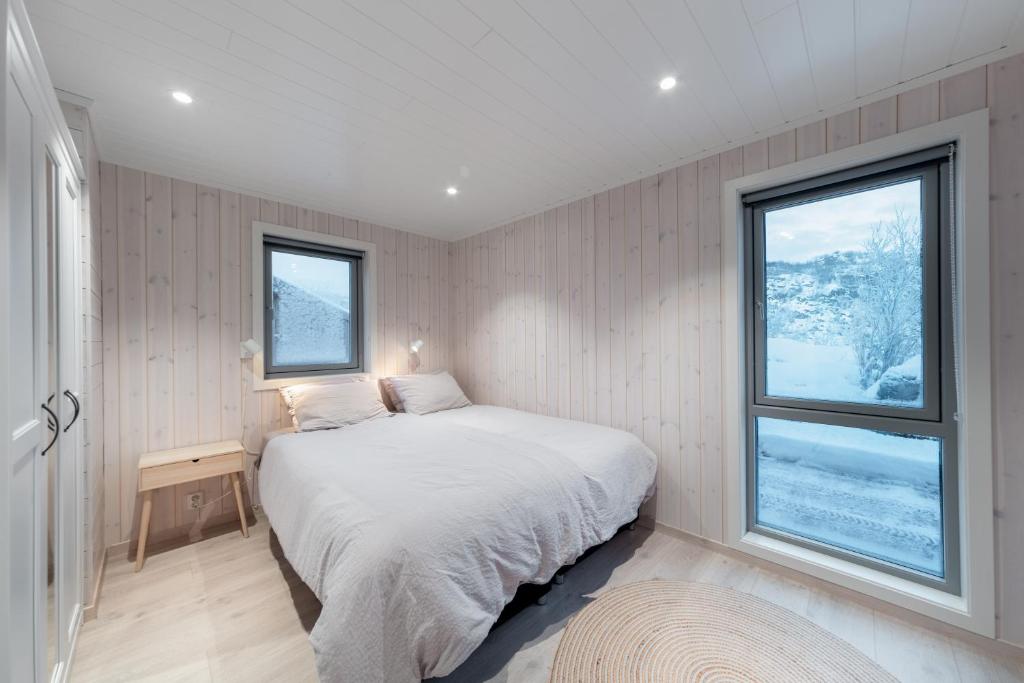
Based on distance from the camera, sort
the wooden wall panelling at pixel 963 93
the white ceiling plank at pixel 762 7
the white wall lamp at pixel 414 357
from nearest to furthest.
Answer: the white ceiling plank at pixel 762 7 < the wooden wall panelling at pixel 963 93 < the white wall lamp at pixel 414 357

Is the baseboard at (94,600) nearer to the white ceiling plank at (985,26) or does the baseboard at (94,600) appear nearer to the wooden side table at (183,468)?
the wooden side table at (183,468)

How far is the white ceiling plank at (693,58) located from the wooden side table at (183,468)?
313cm

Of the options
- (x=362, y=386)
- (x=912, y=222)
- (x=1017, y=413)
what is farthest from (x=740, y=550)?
(x=362, y=386)

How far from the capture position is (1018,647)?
1.55 metres

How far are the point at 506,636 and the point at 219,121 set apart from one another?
279 cm

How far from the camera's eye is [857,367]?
2.00 meters

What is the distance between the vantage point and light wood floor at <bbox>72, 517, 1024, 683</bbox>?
1.53m

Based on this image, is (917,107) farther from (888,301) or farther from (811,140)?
(888,301)

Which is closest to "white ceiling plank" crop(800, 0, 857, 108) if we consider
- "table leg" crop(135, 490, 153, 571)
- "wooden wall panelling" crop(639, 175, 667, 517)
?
"wooden wall panelling" crop(639, 175, 667, 517)

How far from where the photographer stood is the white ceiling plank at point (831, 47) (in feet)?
4.44

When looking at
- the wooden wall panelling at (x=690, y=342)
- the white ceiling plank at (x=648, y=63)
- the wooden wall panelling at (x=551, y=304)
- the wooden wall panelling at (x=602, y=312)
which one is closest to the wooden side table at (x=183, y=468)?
the wooden wall panelling at (x=551, y=304)

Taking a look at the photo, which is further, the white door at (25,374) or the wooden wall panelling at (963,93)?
the wooden wall panelling at (963,93)

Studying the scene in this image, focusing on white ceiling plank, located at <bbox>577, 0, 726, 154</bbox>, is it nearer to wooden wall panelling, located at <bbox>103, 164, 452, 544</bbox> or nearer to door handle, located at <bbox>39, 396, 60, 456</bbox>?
door handle, located at <bbox>39, 396, 60, 456</bbox>

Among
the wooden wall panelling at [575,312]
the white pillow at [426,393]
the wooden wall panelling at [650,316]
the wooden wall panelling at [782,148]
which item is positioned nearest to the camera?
the wooden wall panelling at [782,148]
